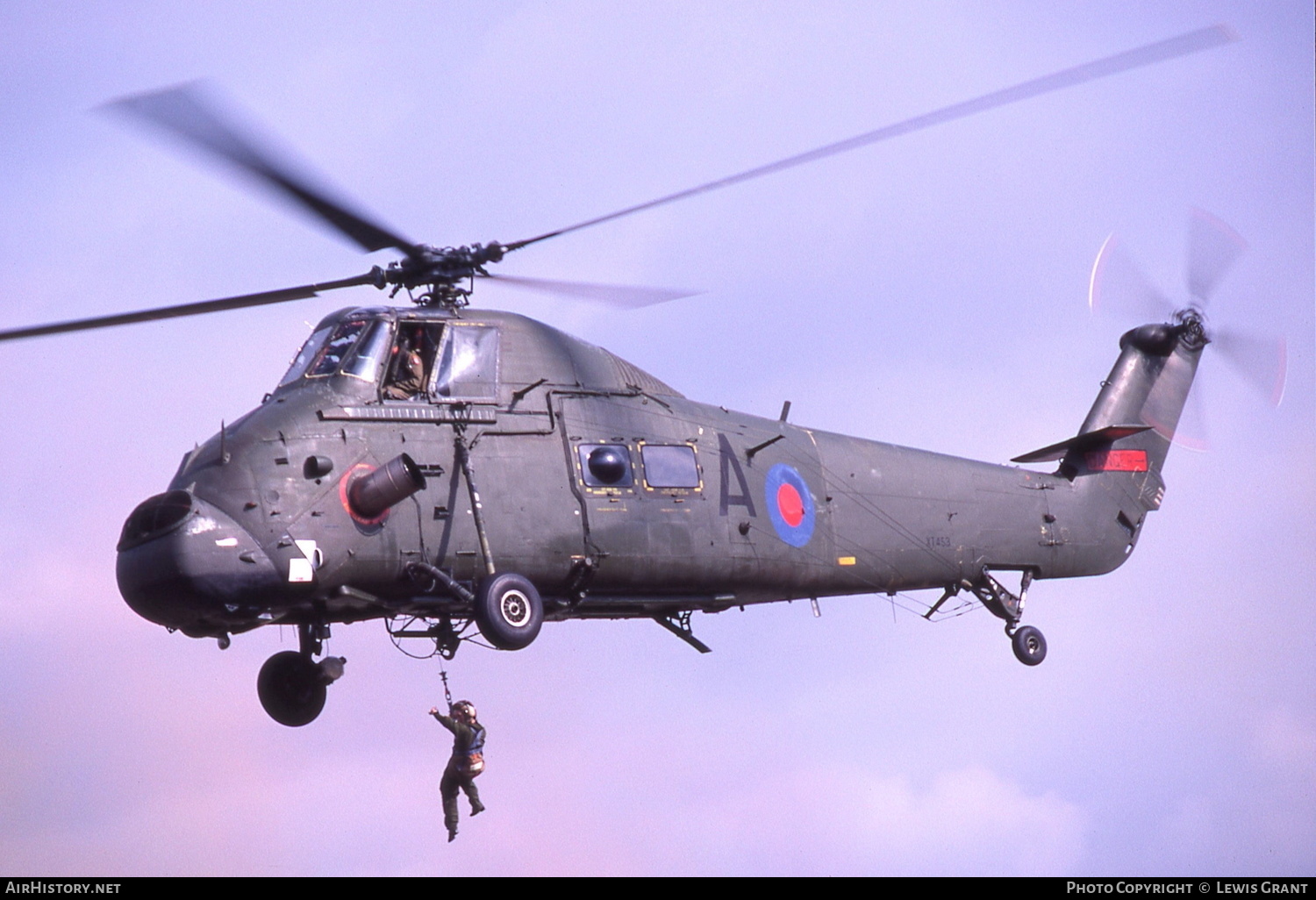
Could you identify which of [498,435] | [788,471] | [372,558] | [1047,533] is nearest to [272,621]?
[372,558]

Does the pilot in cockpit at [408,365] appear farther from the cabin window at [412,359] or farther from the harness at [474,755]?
the harness at [474,755]

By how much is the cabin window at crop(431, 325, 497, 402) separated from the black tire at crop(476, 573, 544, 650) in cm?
227

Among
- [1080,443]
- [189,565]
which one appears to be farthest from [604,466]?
[1080,443]

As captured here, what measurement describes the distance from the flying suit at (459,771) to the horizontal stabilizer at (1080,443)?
32.4ft

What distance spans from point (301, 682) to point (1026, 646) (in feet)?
35.0

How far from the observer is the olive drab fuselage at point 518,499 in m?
18.3

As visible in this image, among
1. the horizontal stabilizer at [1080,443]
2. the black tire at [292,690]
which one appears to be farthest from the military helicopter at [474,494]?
the horizontal stabilizer at [1080,443]

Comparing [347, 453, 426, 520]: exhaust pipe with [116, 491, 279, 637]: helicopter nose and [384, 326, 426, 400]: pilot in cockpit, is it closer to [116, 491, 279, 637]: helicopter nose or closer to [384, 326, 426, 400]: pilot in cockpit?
[116, 491, 279, 637]: helicopter nose

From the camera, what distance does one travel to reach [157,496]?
18.4 meters

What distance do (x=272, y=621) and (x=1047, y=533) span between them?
11924 mm

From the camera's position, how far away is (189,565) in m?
17.8

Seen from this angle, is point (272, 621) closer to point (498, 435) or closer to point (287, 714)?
point (287, 714)

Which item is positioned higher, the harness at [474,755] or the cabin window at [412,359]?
the cabin window at [412,359]
